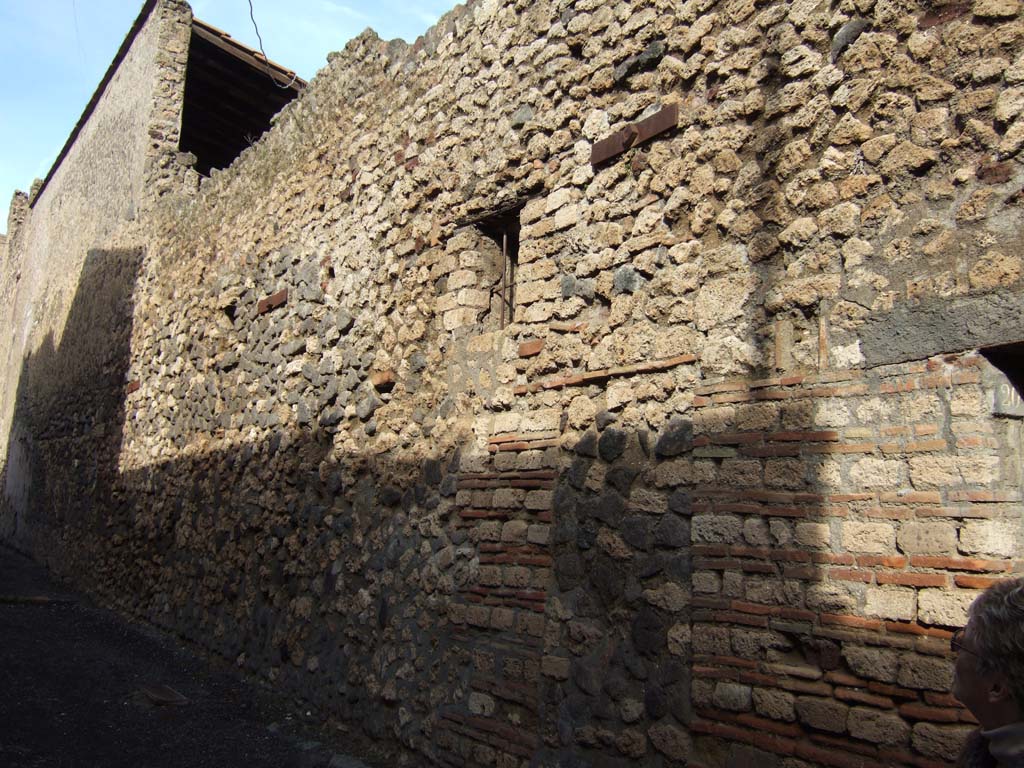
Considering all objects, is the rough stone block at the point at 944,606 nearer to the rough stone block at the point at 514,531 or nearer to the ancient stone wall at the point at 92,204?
the rough stone block at the point at 514,531

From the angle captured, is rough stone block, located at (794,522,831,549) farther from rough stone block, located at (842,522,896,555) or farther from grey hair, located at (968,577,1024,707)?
grey hair, located at (968,577,1024,707)

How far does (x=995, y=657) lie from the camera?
5.20 ft

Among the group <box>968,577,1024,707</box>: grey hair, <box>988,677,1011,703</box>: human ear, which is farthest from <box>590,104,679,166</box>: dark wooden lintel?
<box>988,677,1011,703</box>: human ear

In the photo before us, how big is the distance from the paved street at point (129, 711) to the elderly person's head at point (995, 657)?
3.56 metres

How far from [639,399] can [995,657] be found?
2.23 m

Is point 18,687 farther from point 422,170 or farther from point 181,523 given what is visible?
point 422,170

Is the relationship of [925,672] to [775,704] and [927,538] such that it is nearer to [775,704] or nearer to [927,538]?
[927,538]

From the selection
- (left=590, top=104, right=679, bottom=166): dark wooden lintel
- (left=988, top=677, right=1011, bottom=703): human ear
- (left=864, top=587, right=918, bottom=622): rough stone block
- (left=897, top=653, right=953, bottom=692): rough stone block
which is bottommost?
(left=897, top=653, right=953, bottom=692): rough stone block

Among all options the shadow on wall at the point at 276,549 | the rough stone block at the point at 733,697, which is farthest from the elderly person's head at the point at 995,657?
the shadow on wall at the point at 276,549

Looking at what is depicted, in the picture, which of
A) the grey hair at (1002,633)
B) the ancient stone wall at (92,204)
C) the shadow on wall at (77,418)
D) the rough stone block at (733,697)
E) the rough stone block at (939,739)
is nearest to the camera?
the grey hair at (1002,633)

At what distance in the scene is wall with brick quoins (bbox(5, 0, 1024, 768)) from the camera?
9.30 ft

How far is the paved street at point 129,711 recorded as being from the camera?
4562mm

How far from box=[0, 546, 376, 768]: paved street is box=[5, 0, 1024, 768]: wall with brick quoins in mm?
280

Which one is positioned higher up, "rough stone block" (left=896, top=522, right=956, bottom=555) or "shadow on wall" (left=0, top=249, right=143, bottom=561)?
"shadow on wall" (left=0, top=249, right=143, bottom=561)
